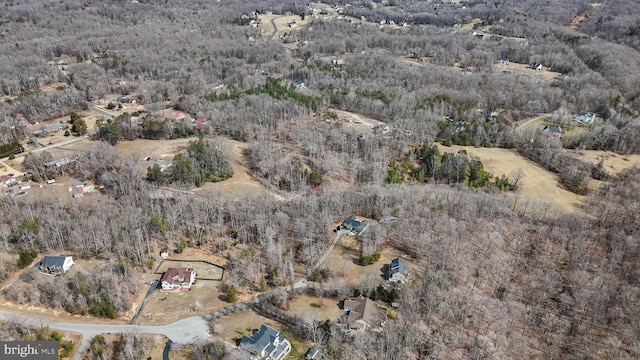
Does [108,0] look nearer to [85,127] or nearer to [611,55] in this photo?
[85,127]

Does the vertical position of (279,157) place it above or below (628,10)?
below

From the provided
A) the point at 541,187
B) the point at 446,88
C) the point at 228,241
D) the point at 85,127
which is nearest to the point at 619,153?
the point at 541,187

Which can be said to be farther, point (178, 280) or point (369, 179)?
point (369, 179)

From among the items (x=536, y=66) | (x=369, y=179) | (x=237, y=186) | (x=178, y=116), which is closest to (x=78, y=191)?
(x=237, y=186)

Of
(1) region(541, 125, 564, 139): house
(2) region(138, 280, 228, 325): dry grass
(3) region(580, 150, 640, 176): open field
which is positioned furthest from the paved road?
(1) region(541, 125, 564, 139): house

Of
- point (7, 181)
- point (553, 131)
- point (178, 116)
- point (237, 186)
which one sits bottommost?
point (237, 186)

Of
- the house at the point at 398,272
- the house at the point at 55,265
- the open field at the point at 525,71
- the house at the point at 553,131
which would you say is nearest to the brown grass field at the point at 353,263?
the house at the point at 398,272

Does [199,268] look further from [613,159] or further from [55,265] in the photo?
[613,159]
